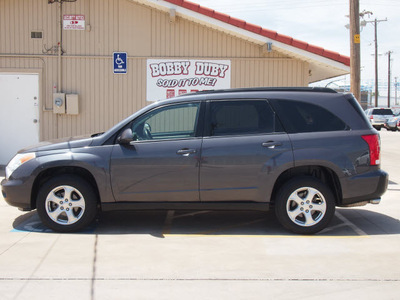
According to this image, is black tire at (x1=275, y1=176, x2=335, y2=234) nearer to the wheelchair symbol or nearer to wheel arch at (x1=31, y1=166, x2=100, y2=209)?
wheel arch at (x1=31, y1=166, x2=100, y2=209)

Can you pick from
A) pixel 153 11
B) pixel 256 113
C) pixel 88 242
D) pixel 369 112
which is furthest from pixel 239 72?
pixel 369 112

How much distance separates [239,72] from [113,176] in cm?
573

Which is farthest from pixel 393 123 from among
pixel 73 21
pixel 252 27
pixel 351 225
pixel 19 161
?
pixel 19 161

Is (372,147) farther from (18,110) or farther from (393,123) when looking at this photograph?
(393,123)

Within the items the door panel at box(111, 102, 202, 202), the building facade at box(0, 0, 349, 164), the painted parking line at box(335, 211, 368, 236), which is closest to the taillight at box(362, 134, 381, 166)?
the painted parking line at box(335, 211, 368, 236)

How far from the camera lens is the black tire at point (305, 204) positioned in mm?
6168

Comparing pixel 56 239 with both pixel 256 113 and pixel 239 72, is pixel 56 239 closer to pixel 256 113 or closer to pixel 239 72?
pixel 256 113

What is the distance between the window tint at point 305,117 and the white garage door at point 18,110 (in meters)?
6.85

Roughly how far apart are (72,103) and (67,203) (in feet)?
16.9

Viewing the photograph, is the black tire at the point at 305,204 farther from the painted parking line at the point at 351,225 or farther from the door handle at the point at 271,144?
the painted parking line at the point at 351,225

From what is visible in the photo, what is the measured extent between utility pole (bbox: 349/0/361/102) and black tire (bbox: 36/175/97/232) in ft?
22.6

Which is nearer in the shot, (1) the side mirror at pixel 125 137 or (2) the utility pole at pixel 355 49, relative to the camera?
(1) the side mirror at pixel 125 137

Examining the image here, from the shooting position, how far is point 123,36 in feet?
36.6

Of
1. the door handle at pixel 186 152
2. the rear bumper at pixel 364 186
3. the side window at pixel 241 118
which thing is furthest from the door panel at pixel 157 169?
the rear bumper at pixel 364 186
